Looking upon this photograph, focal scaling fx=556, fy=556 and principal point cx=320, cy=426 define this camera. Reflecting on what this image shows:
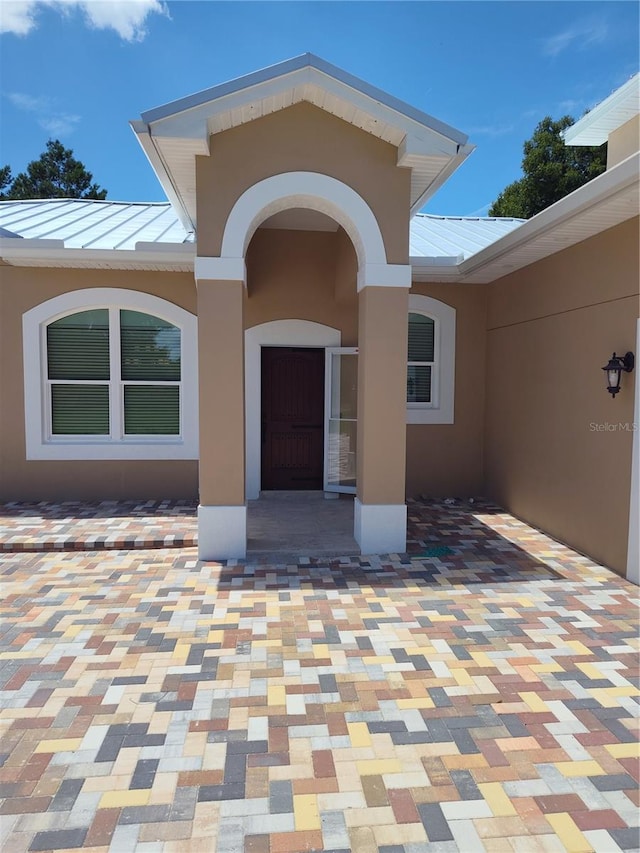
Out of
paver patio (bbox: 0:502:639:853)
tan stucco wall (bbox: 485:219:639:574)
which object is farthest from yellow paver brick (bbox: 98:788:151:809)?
tan stucco wall (bbox: 485:219:639:574)

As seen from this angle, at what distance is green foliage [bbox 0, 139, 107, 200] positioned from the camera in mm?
28172

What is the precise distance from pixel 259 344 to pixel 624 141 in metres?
5.27

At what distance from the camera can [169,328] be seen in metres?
8.20

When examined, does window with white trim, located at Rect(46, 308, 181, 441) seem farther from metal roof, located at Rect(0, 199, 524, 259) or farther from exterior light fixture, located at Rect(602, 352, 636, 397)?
exterior light fixture, located at Rect(602, 352, 636, 397)

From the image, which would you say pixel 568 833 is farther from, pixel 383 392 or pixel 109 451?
pixel 109 451

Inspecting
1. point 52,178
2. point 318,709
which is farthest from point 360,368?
point 52,178

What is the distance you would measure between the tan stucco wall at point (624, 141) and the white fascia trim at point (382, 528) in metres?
4.73

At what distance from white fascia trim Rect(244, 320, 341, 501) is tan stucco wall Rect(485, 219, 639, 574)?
2.64 metres

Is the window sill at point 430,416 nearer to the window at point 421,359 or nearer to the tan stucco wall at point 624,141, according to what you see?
the window at point 421,359

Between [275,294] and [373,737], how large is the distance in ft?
21.6

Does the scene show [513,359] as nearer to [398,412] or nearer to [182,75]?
[398,412]

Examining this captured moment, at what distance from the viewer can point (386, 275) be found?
226 inches

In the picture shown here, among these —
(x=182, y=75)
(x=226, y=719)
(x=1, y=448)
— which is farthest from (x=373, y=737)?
(x=182, y=75)

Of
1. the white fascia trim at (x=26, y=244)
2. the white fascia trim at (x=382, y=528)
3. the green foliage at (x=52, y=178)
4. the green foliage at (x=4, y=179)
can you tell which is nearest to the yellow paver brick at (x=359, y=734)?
the white fascia trim at (x=382, y=528)
